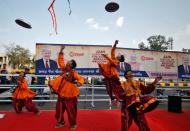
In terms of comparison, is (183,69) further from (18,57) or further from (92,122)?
(18,57)

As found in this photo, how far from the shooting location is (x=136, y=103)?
16.3 feet

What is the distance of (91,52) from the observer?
11.2 m

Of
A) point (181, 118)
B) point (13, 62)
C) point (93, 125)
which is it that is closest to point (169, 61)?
point (181, 118)

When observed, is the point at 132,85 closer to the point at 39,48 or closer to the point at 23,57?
the point at 39,48

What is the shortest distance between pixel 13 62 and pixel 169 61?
40.5 metres

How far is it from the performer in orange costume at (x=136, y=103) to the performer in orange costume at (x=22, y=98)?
141 inches

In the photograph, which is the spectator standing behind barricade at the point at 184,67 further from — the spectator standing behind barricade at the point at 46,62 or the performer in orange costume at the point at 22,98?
the performer in orange costume at the point at 22,98

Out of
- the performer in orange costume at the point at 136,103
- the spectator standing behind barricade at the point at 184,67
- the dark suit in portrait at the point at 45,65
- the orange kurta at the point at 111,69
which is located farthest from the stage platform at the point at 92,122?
the spectator standing behind barricade at the point at 184,67

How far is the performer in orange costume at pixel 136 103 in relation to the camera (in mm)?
4902

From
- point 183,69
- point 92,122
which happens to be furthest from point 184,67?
point 92,122

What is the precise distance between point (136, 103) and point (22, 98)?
13.7 feet

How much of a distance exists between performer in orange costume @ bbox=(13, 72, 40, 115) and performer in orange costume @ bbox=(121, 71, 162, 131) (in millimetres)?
3570

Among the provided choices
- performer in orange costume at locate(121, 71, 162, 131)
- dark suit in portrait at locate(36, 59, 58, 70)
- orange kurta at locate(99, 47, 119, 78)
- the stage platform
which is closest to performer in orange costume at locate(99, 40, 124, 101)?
orange kurta at locate(99, 47, 119, 78)

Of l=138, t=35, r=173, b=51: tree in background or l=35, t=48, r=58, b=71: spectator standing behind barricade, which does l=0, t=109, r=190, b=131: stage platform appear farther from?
l=138, t=35, r=173, b=51: tree in background
